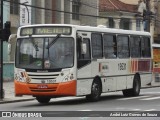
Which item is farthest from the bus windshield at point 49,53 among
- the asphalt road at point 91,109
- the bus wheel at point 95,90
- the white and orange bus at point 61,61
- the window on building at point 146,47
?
the window on building at point 146,47

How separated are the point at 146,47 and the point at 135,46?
1639mm

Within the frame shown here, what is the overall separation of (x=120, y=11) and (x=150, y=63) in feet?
119

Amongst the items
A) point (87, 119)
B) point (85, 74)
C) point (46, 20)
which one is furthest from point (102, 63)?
point (46, 20)

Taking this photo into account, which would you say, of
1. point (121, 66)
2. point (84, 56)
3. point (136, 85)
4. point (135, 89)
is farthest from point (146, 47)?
point (84, 56)

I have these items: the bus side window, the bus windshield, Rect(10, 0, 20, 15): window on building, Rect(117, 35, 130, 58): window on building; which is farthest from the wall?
the bus windshield

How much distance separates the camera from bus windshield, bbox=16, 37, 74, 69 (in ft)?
69.4

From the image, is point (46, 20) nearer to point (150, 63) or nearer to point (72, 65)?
point (150, 63)

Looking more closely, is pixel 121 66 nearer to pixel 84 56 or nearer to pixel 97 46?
pixel 97 46

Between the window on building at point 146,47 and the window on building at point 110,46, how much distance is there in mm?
3536

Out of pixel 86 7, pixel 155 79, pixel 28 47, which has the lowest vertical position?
pixel 155 79

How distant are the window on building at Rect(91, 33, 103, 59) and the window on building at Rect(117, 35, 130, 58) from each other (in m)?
1.83

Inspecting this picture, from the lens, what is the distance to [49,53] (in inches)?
836

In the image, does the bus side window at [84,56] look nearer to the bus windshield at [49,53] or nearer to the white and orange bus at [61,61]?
the white and orange bus at [61,61]

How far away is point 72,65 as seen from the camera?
21.2 metres
